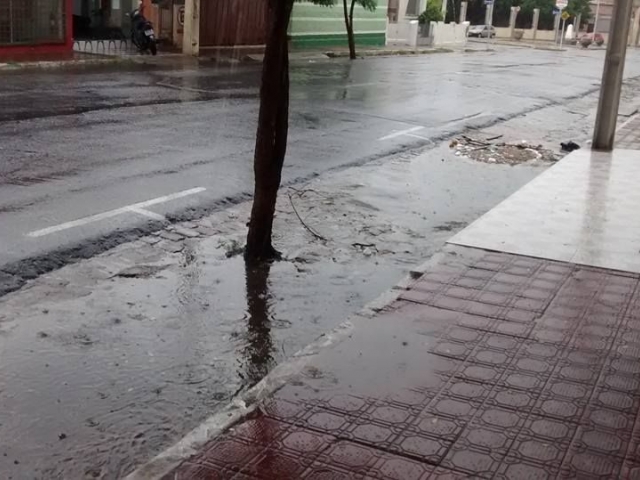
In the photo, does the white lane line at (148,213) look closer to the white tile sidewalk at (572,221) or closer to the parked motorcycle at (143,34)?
the white tile sidewalk at (572,221)

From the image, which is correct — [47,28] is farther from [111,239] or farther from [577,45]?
[577,45]

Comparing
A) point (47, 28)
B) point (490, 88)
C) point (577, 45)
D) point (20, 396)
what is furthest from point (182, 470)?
point (577, 45)

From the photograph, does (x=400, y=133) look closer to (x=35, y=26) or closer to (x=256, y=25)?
(x=35, y=26)

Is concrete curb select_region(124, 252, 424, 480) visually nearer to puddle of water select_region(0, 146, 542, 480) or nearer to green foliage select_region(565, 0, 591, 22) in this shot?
puddle of water select_region(0, 146, 542, 480)

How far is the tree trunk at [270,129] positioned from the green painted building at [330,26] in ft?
92.3

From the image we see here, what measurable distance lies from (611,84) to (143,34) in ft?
58.2

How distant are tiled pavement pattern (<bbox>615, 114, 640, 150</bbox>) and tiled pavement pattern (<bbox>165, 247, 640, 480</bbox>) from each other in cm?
800

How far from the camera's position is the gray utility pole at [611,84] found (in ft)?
40.0

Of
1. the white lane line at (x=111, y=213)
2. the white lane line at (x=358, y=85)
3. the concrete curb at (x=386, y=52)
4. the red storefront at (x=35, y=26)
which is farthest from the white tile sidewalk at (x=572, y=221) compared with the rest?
the concrete curb at (x=386, y=52)

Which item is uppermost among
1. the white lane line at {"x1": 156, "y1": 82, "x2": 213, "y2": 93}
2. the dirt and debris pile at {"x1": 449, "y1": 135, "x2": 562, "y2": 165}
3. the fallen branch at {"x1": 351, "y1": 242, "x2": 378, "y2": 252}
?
the white lane line at {"x1": 156, "y1": 82, "x2": 213, "y2": 93}

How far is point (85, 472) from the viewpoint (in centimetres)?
380

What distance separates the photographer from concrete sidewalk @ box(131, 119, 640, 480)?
373 cm

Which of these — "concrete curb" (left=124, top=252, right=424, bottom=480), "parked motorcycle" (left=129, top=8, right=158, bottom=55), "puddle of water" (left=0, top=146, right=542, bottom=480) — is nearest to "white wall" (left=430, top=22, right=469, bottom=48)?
"parked motorcycle" (left=129, top=8, right=158, bottom=55)

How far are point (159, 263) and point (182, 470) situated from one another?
3277mm
